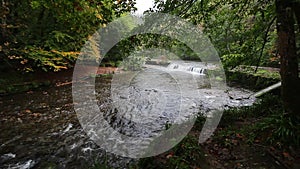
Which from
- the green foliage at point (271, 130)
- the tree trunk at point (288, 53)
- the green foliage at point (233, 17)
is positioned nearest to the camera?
the green foliage at point (271, 130)

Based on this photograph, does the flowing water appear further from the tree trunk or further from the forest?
the tree trunk

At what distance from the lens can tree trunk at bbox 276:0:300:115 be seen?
367 centimetres

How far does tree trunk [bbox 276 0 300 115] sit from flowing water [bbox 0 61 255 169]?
2.81m

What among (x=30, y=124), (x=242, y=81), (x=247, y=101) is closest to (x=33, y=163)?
(x=30, y=124)

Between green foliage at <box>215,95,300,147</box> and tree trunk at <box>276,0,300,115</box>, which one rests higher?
tree trunk at <box>276,0,300,115</box>

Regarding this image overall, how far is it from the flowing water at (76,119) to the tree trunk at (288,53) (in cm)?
281

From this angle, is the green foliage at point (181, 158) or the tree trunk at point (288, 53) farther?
the tree trunk at point (288, 53)

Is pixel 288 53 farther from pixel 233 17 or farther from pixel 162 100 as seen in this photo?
pixel 162 100

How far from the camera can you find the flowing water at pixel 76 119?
13.3 feet

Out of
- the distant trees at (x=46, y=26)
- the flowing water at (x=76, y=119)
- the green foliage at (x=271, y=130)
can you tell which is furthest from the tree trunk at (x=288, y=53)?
the flowing water at (x=76, y=119)

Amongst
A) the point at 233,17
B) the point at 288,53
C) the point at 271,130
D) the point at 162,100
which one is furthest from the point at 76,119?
the point at 288,53

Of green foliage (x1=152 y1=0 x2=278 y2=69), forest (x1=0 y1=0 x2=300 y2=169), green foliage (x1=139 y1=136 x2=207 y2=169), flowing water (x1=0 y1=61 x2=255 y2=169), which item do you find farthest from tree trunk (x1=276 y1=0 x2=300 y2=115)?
flowing water (x1=0 y1=61 x2=255 y2=169)

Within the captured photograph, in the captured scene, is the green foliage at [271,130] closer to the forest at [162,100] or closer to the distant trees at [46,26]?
the forest at [162,100]

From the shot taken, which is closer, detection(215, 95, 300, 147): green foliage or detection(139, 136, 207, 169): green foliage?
detection(139, 136, 207, 169): green foliage
